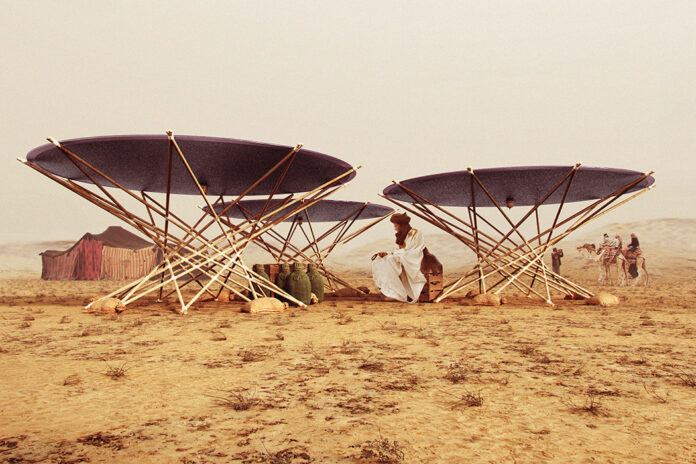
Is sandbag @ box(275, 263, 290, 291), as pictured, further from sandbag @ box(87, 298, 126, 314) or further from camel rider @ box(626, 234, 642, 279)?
camel rider @ box(626, 234, 642, 279)

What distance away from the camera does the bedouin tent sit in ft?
79.7

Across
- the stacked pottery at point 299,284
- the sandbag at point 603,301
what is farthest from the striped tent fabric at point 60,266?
the sandbag at point 603,301

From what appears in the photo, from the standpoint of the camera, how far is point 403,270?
902 centimetres

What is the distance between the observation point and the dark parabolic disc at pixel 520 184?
7.61 m

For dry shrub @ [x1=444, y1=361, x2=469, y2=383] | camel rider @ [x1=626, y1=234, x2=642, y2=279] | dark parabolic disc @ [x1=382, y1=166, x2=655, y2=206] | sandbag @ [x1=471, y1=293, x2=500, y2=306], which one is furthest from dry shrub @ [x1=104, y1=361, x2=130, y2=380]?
camel rider @ [x1=626, y1=234, x2=642, y2=279]

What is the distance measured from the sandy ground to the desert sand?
0.01 metres

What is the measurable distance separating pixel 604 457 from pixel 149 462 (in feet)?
6.00

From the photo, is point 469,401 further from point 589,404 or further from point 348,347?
point 348,347

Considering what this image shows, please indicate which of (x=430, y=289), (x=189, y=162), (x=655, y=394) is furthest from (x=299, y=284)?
(x=655, y=394)

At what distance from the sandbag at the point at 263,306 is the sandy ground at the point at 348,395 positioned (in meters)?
1.85

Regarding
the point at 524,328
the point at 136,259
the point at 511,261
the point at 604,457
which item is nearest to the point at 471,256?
the point at 136,259

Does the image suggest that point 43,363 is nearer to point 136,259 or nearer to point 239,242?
point 239,242

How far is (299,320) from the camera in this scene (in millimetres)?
6086

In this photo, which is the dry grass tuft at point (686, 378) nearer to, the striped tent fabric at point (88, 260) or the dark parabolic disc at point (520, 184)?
the dark parabolic disc at point (520, 184)
